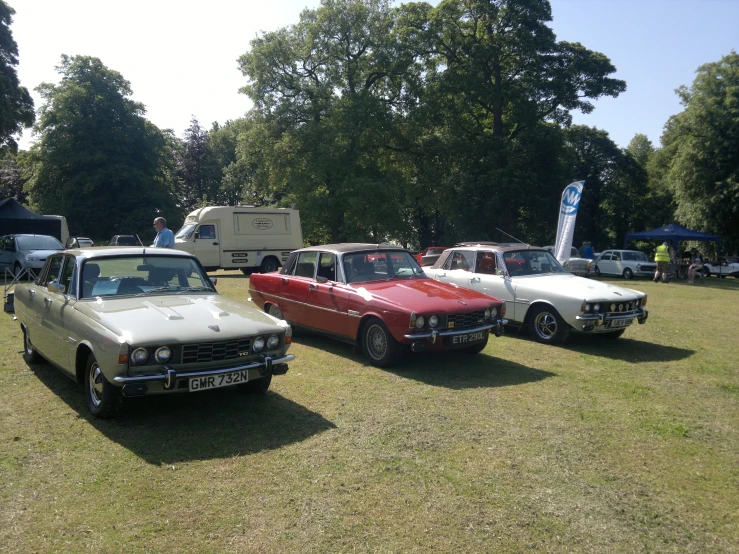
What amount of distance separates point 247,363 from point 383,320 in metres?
2.47

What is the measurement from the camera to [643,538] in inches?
138

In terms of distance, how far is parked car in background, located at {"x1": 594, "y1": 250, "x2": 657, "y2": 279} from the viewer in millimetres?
30219

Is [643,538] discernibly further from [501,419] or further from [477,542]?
[501,419]

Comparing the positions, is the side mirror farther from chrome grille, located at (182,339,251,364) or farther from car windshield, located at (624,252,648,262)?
car windshield, located at (624,252,648,262)

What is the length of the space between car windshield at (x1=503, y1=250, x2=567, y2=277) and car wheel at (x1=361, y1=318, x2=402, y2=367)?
348 cm

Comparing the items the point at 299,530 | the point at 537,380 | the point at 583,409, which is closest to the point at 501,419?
the point at 583,409

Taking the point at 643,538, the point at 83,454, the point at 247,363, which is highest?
the point at 247,363

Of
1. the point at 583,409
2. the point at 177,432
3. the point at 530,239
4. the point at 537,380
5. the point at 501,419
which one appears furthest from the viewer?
the point at 530,239

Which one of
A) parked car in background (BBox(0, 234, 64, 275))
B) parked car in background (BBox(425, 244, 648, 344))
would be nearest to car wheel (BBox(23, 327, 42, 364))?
Result: parked car in background (BBox(425, 244, 648, 344))

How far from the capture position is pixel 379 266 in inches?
347

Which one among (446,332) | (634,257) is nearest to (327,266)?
(446,332)

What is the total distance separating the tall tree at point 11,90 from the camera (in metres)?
28.2

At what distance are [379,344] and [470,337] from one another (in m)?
1.21

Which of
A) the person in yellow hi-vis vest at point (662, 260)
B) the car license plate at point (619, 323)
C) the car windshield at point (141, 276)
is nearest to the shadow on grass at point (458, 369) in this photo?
the car license plate at point (619, 323)
